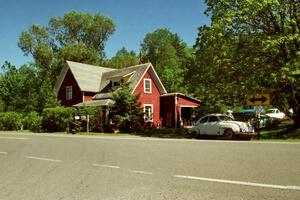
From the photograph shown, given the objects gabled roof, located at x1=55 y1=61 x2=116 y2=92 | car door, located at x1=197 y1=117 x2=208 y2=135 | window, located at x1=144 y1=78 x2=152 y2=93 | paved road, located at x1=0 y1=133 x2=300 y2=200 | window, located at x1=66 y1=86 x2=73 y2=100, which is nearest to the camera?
paved road, located at x1=0 y1=133 x2=300 y2=200

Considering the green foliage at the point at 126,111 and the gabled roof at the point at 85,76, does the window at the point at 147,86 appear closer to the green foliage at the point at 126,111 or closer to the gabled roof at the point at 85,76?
the gabled roof at the point at 85,76

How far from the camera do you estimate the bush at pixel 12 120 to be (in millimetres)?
43156

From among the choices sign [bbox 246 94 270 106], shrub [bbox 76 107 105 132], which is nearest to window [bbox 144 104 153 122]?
shrub [bbox 76 107 105 132]

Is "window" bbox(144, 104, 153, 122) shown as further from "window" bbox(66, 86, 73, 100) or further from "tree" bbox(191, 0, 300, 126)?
"tree" bbox(191, 0, 300, 126)

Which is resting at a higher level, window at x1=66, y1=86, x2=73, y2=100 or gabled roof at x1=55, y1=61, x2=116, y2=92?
gabled roof at x1=55, y1=61, x2=116, y2=92

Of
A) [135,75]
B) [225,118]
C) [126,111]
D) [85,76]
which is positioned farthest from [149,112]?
[225,118]

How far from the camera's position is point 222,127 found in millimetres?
24859

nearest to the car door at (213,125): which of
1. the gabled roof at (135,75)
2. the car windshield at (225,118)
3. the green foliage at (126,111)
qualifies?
the car windshield at (225,118)

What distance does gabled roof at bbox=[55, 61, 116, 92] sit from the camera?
4559 cm

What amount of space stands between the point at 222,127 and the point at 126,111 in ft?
44.3

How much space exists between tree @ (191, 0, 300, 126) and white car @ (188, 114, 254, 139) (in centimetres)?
332

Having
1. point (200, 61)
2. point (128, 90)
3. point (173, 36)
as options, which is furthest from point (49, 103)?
point (173, 36)

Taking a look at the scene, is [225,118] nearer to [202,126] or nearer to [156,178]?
[202,126]

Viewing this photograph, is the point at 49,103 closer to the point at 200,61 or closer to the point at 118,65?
the point at 200,61
